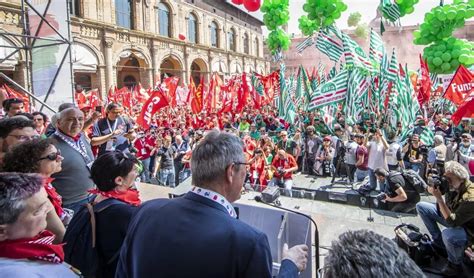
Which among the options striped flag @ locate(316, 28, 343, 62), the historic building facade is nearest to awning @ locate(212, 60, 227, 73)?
the historic building facade

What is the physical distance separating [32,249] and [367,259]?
4.20ft

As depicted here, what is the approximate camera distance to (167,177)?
27.1 ft

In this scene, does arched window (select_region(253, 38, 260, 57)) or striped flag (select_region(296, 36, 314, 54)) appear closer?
striped flag (select_region(296, 36, 314, 54))

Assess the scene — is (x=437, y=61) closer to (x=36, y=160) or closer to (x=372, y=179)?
(x=372, y=179)

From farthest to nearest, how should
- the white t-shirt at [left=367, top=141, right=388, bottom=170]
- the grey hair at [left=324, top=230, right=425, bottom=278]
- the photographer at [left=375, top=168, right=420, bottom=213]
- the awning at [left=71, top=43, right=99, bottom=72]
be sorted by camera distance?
the awning at [left=71, top=43, right=99, bottom=72] → the white t-shirt at [left=367, top=141, right=388, bottom=170] → the photographer at [left=375, top=168, right=420, bottom=213] → the grey hair at [left=324, top=230, right=425, bottom=278]

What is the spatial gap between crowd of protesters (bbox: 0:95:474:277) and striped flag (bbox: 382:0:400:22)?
5.40m

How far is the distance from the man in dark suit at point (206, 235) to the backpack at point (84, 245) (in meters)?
0.52

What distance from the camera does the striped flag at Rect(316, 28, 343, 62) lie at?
1098cm

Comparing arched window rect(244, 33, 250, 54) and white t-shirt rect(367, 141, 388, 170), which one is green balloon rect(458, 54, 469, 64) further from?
arched window rect(244, 33, 250, 54)

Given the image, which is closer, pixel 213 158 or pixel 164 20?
pixel 213 158

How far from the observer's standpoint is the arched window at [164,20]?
2756cm

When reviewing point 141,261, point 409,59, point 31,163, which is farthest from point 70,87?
point 409,59

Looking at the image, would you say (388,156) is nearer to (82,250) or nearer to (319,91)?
(319,91)

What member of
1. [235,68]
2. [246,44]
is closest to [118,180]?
[235,68]
